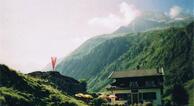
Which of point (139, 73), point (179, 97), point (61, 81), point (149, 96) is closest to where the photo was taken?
point (149, 96)

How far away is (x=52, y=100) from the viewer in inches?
2014

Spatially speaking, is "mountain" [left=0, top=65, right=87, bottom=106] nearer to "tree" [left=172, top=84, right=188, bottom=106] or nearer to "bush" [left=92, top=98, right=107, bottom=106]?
"bush" [left=92, top=98, right=107, bottom=106]

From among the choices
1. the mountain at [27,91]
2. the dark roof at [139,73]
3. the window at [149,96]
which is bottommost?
the mountain at [27,91]

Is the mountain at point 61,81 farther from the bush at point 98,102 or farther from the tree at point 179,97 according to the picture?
the tree at point 179,97

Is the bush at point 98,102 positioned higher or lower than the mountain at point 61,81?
lower

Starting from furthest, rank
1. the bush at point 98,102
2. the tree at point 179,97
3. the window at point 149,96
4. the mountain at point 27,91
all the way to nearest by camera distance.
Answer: the tree at point 179,97 → the window at point 149,96 → the bush at point 98,102 → the mountain at point 27,91

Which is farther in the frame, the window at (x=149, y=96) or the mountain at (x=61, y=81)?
the mountain at (x=61, y=81)

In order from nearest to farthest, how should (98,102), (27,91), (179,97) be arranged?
(27,91) → (98,102) → (179,97)

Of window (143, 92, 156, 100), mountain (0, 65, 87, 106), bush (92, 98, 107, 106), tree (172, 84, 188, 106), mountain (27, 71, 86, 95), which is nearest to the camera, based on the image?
mountain (0, 65, 87, 106)

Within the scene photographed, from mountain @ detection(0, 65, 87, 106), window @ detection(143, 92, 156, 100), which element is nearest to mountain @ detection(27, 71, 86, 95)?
window @ detection(143, 92, 156, 100)

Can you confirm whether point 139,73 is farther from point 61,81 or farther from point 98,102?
point 61,81

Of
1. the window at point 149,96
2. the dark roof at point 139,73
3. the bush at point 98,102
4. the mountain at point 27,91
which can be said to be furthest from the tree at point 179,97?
the mountain at point 27,91

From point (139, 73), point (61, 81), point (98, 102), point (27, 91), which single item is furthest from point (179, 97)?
point (27, 91)

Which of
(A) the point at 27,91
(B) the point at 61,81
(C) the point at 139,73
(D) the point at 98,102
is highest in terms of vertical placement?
(B) the point at 61,81
